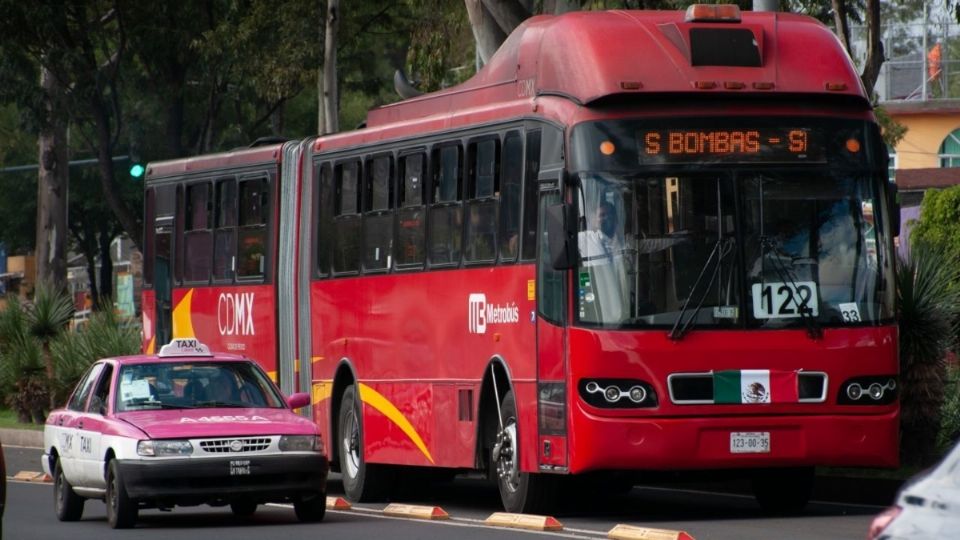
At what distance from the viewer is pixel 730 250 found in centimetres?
1527

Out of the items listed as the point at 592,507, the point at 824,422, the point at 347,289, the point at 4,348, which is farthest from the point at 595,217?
the point at 4,348

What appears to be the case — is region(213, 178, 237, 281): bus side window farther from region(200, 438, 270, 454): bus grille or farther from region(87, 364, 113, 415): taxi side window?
region(200, 438, 270, 454): bus grille

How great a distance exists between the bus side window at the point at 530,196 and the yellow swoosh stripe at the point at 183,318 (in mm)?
8739

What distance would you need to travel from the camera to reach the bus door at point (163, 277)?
24.8m

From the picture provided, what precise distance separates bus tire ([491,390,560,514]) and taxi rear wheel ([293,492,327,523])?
140 centimetres

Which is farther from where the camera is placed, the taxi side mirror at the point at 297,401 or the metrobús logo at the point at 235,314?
the metrobús logo at the point at 235,314

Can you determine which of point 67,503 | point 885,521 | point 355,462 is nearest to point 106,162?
point 355,462

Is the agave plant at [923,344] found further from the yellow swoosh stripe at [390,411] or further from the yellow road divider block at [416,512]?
the yellow road divider block at [416,512]

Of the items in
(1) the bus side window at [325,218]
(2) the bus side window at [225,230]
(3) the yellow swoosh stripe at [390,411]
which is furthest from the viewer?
(2) the bus side window at [225,230]

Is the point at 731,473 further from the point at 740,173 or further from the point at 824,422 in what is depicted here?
the point at 740,173

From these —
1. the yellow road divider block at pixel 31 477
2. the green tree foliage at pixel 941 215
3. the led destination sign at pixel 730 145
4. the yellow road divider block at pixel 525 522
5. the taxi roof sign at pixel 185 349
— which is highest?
the green tree foliage at pixel 941 215

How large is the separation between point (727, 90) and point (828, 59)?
946 mm

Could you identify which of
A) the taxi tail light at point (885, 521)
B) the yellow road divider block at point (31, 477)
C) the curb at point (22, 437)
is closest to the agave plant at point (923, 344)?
the yellow road divider block at point (31, 477)

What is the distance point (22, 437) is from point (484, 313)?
17612mm
